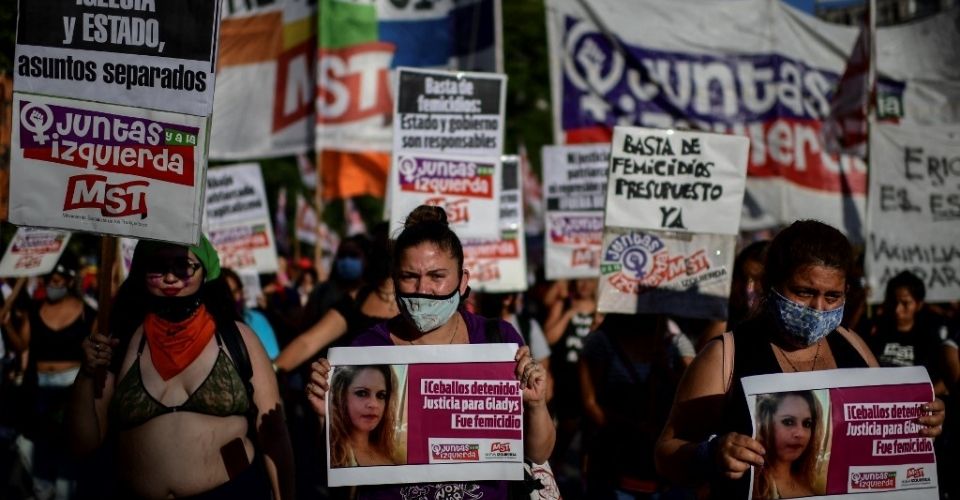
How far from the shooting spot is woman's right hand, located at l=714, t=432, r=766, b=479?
10.5 feet

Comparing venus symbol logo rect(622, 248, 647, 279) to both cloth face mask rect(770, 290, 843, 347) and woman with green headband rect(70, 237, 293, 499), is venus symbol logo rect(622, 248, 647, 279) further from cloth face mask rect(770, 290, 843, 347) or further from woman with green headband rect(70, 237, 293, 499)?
cloth face mask rect(770, 290, 843, 347)

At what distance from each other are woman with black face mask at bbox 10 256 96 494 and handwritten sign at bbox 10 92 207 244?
4.03m

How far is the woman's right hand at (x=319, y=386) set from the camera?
3.74 metres

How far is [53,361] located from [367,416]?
19.6 ft

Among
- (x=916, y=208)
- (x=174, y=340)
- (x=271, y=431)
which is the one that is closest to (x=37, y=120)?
(x=174, y=340)

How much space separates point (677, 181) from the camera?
266 inches

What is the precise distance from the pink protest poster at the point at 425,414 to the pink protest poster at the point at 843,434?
848 mm

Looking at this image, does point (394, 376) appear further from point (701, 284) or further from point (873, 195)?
point (873, 195)

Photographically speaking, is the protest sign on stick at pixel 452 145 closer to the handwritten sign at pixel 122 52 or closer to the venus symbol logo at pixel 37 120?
the handwritten sign at pixel 122 52

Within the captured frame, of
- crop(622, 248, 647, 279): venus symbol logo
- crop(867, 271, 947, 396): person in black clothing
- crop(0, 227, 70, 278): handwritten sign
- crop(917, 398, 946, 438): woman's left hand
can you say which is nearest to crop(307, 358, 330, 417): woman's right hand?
crop(917, 398, 946, 438): woman's left hand

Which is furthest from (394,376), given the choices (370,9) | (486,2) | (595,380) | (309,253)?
(309,253)

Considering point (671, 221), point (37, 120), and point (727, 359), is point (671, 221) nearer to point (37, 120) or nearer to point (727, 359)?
point (727, 359)

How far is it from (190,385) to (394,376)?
35.8 inches

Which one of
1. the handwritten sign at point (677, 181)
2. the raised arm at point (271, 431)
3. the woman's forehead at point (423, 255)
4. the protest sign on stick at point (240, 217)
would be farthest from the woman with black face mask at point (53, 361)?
the woman's forehead at point (423, 255)
